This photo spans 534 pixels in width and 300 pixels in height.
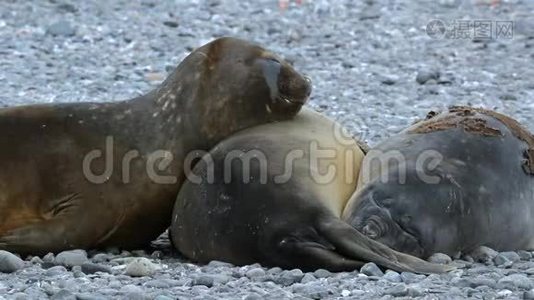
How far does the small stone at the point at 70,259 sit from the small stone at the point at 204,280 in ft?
1.90

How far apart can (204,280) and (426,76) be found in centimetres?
501

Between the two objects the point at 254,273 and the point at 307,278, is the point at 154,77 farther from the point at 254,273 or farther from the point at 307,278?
the point at 307,278

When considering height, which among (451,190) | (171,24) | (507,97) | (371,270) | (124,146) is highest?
(124,146)

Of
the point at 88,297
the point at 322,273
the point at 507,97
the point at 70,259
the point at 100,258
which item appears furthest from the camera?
the point at 507,97

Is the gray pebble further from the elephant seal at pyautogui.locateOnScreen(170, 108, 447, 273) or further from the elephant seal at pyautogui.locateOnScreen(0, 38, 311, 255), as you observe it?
the elephant seal at pyautogui.locateOnScreen(0, 38, 311, 255)

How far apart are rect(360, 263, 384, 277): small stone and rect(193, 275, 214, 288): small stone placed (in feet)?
1.70

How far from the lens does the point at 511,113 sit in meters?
8.65

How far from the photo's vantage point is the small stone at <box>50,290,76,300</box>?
449 cm

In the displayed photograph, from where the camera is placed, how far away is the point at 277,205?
5.11m

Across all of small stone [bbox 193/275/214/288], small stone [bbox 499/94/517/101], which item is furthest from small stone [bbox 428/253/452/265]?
small stone [bbox 499/94/517/101]

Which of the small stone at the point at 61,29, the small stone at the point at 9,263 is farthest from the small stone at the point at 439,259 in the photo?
the small stone at the point at 61,29

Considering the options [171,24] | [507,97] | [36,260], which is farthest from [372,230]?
[171,24]

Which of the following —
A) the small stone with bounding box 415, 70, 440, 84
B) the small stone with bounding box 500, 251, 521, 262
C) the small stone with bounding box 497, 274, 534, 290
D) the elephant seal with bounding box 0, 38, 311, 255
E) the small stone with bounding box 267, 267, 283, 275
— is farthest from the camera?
the small stone with bounding box 415, 70, 440, 84

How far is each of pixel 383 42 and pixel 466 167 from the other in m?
5.24
